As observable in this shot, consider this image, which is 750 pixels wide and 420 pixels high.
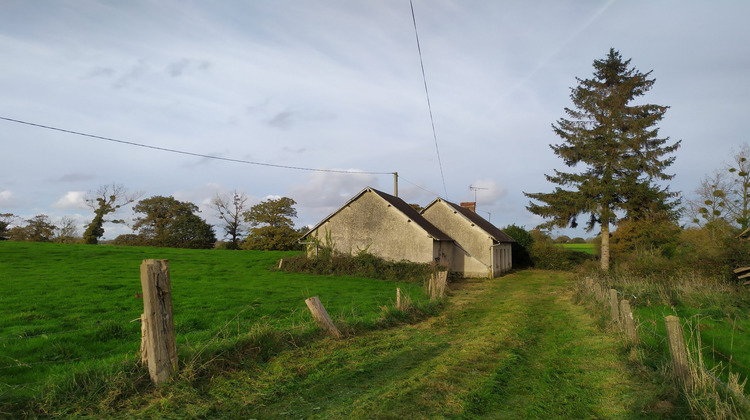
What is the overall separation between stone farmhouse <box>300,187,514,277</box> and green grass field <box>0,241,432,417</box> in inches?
173

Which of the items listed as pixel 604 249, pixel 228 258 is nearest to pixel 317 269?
pixel 228 258

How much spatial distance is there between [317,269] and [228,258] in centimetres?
1052

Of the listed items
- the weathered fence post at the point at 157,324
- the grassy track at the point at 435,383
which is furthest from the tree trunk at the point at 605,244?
the weathered fence post at the point at 157,324

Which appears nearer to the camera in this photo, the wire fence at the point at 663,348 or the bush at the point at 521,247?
the wire fence at the point at 663,348

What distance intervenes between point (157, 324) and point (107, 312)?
25.2ft

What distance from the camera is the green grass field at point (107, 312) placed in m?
6.62

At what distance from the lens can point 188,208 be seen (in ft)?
177

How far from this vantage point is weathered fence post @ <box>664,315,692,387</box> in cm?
576

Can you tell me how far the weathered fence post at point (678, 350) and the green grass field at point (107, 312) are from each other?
6199 millimetres

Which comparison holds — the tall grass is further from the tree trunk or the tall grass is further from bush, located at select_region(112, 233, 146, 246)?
bush, located at select_region(112, 233, 146, 246)

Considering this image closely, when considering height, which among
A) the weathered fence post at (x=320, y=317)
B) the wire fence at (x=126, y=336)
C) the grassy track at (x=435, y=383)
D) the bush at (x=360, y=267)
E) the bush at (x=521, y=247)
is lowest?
the grassy track at (x=435, y=383)

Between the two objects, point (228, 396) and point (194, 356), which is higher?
point (194, 356)

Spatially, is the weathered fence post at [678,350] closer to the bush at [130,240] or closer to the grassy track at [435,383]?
the grassy track at [435,383]

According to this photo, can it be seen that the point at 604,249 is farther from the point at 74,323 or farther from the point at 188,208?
the point at 188,208
